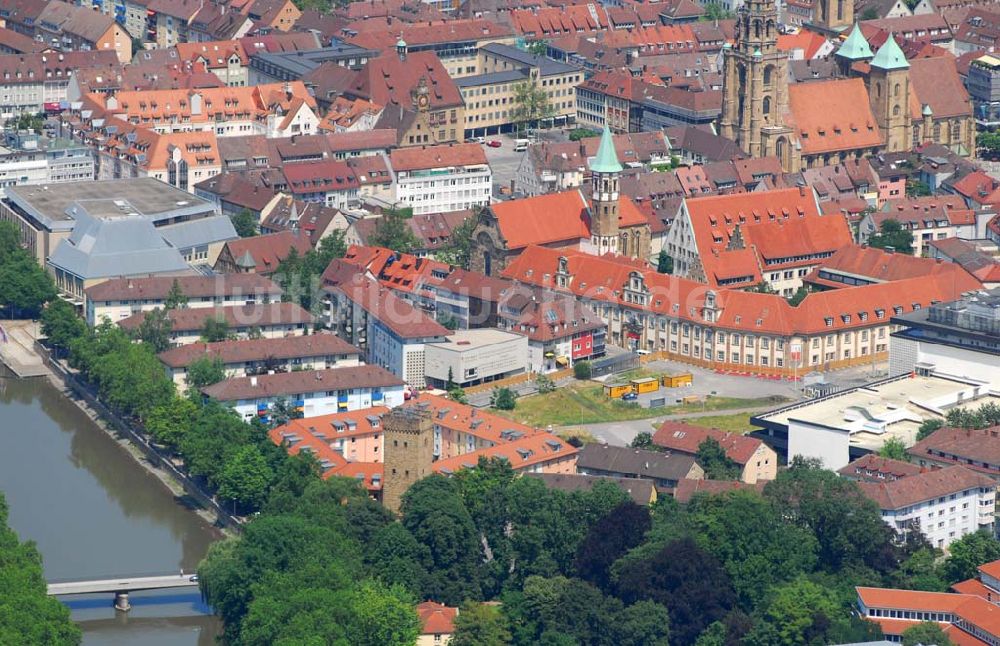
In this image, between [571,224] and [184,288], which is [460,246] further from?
[184,288]

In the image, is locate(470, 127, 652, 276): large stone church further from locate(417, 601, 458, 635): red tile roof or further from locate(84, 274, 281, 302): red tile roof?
locate(417, 601, 458, 635): red tile roof

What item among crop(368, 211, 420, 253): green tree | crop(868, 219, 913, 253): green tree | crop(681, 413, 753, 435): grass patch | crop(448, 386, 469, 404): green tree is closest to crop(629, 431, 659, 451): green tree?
crop(681, 413, 753, 435): grass patch

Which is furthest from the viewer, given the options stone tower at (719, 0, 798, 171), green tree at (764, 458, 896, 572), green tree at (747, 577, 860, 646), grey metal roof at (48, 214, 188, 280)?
stone tower at (719, 0, 798, 171)

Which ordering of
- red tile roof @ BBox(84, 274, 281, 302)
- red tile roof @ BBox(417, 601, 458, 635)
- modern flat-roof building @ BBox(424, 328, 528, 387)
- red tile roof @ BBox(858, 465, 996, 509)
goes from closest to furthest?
red tile roof @ BBox(417, 601, 458, 635) < red tile roof @ BBox(858, 465, 996, 509) < modern flat-roof building @ BBox(424, 328, 528, 387) < red tile roof @ BBox(84, 274, 281, 302)

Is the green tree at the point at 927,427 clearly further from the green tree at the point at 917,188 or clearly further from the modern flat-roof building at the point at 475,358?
the green tree at the point at 917,188

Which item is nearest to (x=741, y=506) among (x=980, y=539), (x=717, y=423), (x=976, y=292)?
(x=980, y=539)

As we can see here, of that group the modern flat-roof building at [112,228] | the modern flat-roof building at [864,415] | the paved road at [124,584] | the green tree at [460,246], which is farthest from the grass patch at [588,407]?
the modern flat-roof building at [112,228]
